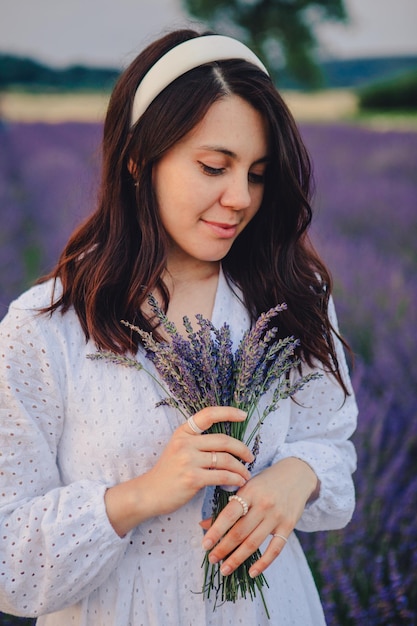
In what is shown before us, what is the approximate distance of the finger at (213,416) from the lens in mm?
1110

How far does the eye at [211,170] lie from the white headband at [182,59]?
174 mm

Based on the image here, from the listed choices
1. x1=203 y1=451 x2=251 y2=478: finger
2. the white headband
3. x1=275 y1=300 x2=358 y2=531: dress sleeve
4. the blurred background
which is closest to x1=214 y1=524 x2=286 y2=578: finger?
x1=203 y1=451 x2=251 y2=478: finger

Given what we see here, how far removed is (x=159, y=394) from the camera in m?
1.31

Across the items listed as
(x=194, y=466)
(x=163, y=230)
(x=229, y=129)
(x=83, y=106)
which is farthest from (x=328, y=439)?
(x=83, y=106)

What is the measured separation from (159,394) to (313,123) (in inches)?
160

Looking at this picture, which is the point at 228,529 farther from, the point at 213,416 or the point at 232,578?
the point at 213,416

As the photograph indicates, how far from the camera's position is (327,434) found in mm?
1522

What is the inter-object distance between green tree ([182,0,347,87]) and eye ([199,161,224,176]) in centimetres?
337

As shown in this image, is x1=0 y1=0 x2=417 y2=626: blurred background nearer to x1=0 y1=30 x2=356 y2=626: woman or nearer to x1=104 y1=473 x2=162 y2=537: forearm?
x1=0 y1=30 x2=356 y2=626: woman

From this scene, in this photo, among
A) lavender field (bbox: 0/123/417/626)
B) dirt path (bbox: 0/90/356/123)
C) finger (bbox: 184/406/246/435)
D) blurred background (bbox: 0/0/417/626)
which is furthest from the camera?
dirt path (bbox: 0/90/356/123)

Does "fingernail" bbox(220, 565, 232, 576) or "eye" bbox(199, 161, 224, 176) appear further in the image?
"eye" bbox(199, 161, 224, 176)

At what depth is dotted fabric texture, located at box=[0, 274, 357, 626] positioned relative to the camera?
1219mm

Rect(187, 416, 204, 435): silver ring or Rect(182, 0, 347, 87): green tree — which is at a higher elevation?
Rect(182, 0, 347, 87): green tree

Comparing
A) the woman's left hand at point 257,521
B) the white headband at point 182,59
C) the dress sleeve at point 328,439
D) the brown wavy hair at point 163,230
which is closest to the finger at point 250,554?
the woman's left hand at point 257,521
